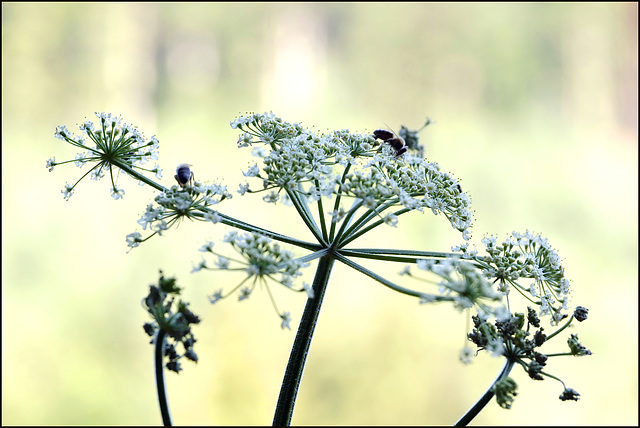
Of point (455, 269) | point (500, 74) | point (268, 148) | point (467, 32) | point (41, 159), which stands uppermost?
point (467, 32)

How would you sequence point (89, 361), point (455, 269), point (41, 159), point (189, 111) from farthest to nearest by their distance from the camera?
1. point (189, 111)
2. point (41, 159)
3. point (89, 361)
4. point (455, 269)

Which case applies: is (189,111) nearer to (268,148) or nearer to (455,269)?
(268,148)

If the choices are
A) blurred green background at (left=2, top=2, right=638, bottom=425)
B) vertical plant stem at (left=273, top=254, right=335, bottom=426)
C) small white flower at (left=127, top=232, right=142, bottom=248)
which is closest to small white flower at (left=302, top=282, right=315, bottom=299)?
vertical plant stem at (left=273, top=254, right=335, bottom=426)

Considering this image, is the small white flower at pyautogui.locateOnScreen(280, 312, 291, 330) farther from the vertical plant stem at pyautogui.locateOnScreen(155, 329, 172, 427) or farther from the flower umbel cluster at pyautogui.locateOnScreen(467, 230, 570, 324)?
the flower umbel cluster at pyautogui.locateOnScreen(467, 230, 570, 324)

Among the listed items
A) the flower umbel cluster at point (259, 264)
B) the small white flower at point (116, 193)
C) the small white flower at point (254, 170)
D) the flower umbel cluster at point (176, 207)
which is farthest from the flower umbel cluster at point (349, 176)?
the small white flower at point (116, 193)

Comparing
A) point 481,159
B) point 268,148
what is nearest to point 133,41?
point 481,159

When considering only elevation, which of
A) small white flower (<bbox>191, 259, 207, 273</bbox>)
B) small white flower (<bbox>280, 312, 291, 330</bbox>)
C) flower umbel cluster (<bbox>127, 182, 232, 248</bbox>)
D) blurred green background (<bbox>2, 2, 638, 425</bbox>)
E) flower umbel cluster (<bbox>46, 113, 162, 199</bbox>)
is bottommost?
small white flower (<bbox>280, 312, 291, 330</bbox>)
